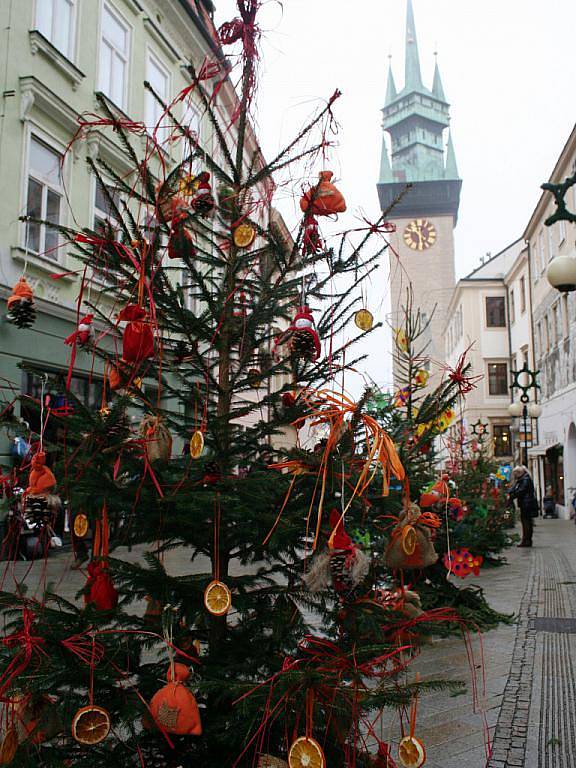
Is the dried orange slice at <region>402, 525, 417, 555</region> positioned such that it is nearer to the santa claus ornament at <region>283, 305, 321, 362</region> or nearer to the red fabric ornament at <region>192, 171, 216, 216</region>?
the santa claus ornament at <region>283, 305, 321, 362</region>

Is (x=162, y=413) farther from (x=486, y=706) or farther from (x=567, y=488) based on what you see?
(x=567, y=488)

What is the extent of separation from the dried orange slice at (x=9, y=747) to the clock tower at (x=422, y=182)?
54.0 m

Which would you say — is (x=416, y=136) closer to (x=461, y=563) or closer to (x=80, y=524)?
(x=461, y=563)

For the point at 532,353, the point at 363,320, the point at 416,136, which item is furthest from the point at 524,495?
the point at 416,136

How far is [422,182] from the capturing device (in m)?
69.4

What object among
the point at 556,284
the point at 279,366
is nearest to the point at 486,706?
the point at 279,366

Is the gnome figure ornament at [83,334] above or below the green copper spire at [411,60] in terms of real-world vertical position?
below

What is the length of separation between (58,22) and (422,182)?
60.4 metres

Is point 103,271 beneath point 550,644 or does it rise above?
above

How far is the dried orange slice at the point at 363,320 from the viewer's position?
10.3 feet

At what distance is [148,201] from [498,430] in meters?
42.5

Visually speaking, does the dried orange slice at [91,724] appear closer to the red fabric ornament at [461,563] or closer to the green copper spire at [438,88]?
the red fabric ornament at [461,563]

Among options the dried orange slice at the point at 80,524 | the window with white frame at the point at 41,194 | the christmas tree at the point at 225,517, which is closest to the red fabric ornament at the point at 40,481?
the christmas tree at the point at 225,517

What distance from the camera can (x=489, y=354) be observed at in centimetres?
4266
